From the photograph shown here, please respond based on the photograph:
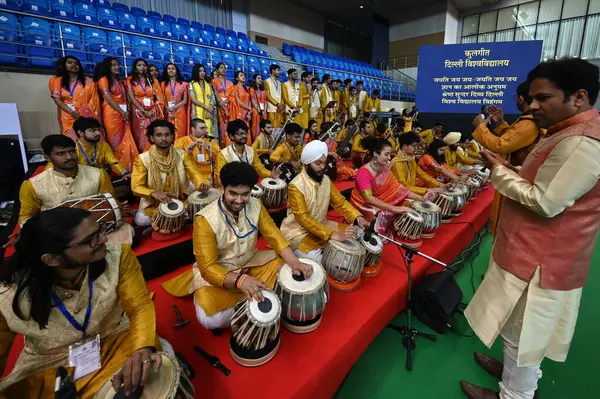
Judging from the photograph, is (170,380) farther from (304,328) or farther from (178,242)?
(178,242)

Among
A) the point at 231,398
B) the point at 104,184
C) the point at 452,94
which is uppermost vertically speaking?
the point at 452,94

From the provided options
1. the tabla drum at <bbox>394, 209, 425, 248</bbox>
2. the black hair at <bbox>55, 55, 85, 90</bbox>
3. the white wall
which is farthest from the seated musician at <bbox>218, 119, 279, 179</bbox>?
the white wall

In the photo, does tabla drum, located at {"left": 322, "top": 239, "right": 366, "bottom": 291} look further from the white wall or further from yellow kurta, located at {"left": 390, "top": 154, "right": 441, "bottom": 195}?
the white wall

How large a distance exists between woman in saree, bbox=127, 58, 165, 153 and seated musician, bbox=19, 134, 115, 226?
9.95 ft

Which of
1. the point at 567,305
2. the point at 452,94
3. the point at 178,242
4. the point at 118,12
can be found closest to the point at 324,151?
the point at 178,242

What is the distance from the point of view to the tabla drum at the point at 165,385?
109 cm

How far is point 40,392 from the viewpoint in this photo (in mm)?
1275

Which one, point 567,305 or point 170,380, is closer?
point 170,380

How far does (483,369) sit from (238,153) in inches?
132

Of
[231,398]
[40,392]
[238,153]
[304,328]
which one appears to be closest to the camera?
[40,392]

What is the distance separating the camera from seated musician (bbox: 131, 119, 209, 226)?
3133 mm

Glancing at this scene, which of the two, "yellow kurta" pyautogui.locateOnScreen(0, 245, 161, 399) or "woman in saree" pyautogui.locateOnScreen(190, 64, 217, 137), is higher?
"woman in saree" pyautogui.locateOnScreen(190, 64, 217, 137)

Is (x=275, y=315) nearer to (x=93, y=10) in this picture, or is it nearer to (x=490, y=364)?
(x=490, y=364)

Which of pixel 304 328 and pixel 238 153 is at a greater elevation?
pixel 238 153
